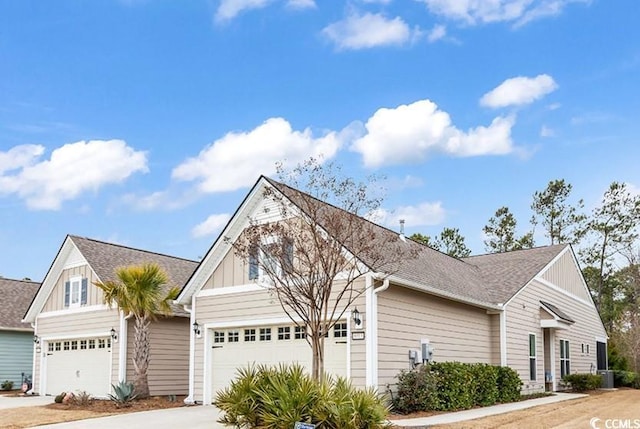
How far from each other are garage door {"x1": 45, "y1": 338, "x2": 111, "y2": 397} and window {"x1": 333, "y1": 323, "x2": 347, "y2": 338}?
9.54 m

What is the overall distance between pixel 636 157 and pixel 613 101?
12.5 feet

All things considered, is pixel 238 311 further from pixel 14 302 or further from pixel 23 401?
pixel 14 302

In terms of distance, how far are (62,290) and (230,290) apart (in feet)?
29.7

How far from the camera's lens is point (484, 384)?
59.1 ft

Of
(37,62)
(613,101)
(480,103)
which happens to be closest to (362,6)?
(480,103)

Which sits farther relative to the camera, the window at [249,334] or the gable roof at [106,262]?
the gable roof at [106,262]

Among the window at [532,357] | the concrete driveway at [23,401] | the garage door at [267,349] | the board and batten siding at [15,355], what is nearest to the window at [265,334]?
the garage door at [267,349]

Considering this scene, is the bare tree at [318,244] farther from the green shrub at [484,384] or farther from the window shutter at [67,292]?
the window shutter at [67,292]

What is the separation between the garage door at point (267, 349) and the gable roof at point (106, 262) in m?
3.86

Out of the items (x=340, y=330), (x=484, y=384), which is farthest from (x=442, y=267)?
(x=340, y=330)

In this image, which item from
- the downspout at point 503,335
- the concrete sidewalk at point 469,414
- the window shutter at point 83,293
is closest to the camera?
the concrete sidewalk at point 469,414

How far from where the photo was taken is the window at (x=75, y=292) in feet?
78.0

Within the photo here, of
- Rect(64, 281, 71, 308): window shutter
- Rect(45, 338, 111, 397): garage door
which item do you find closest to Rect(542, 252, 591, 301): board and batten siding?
Rect(45, 338, 111, 397): garage door

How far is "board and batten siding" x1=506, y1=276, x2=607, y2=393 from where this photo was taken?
21797 mm
